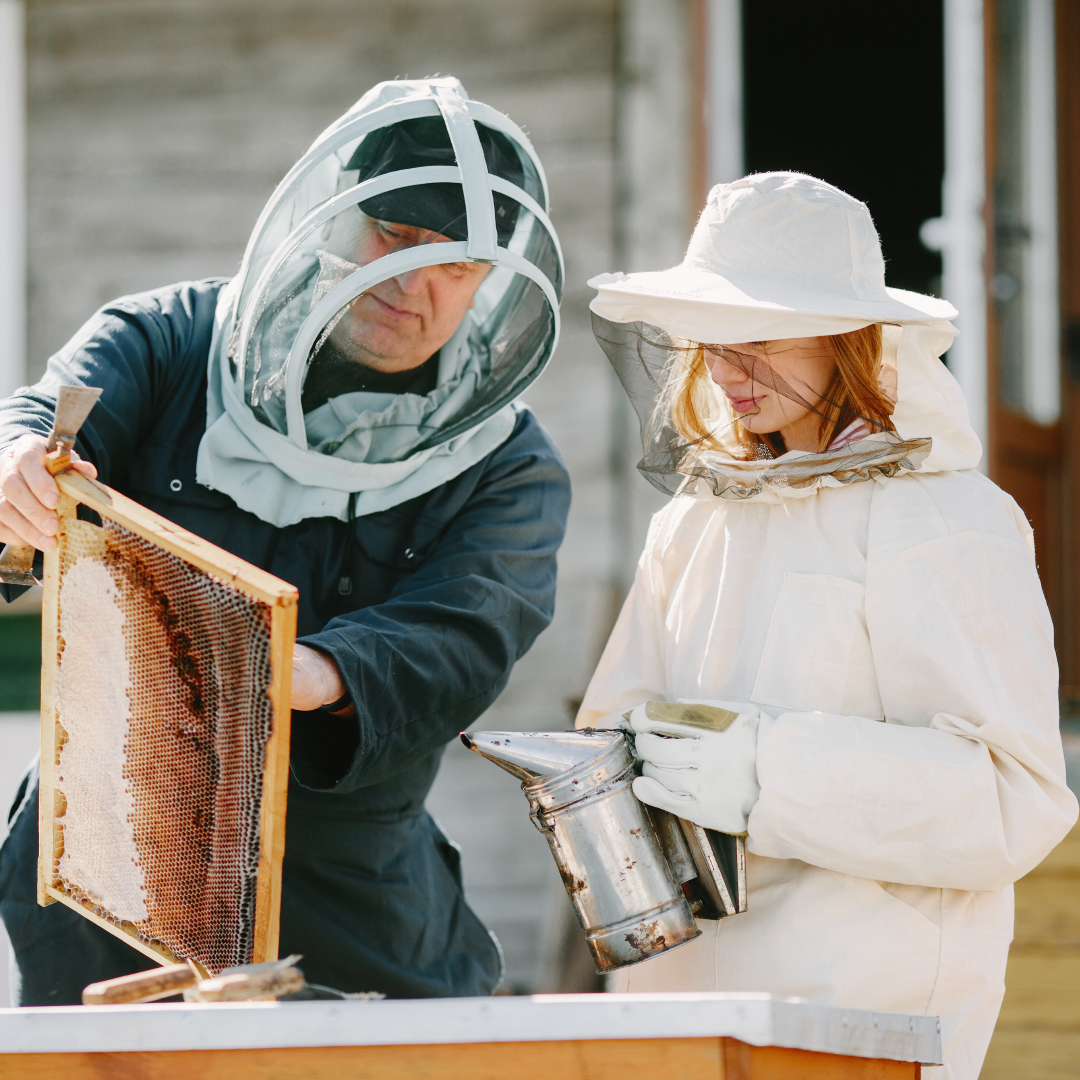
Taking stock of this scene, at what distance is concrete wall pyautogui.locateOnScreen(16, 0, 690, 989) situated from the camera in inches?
164

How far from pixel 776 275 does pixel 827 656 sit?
0.55 m

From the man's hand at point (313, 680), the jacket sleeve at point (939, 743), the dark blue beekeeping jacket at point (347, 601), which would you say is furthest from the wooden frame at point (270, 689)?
the jacket sleeve at point (939, 743)

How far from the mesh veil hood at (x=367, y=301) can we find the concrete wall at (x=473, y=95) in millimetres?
1919

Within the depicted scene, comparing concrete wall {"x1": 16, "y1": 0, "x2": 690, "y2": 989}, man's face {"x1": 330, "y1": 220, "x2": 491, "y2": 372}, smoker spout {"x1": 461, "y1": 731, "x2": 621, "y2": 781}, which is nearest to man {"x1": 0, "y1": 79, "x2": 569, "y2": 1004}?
man's face {"x1": 330, "y1": 220, "x2": 491, "y2": 372}

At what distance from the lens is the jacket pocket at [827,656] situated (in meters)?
1.72

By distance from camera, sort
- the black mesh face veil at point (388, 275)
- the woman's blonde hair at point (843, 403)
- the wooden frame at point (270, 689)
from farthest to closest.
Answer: the black mesh face veil at point (388, 275), the woman's blonde hair at point (843, 403), the wooden frame at point (270, 689)

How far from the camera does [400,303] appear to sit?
2102 mm

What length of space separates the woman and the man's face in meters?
0.30

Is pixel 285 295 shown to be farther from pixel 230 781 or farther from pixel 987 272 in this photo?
pixel 987 272

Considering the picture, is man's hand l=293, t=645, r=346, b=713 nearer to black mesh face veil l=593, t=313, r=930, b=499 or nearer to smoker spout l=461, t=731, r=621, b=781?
smoker spout l=461, t=731, r=621, b=781

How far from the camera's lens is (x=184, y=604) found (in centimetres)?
161

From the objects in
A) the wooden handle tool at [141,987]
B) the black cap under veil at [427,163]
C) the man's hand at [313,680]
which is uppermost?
the black cap under veil at [427,163]

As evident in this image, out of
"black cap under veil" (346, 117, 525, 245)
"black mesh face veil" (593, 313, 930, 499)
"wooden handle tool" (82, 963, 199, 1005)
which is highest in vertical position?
"black cap under veil" (346, 117, 525, 245)

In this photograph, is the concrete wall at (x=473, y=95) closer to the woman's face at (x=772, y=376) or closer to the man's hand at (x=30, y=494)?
the woman's face at (x=772, y=376)
